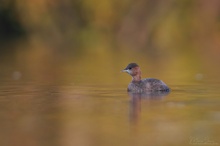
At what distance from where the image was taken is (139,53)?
103 ft

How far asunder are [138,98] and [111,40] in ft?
86.4

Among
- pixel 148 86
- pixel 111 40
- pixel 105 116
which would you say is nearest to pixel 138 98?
pixel 148 86

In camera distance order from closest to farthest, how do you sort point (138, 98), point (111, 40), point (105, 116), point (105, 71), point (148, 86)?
point (105, 116) < point (138, 98) < point (148, 86) < point (105, 71) < point (111, 40)

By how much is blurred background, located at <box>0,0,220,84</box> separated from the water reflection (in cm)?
371

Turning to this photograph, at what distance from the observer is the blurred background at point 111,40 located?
75.4ft

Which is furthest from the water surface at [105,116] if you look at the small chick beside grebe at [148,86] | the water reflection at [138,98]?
the small chick beside grebe at [148,86]

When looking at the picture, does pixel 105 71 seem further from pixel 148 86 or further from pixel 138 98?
pixel 138 98

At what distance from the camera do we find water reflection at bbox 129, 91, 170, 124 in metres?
13.0

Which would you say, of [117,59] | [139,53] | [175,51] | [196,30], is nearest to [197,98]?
[117,59]

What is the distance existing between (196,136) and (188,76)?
9476 mm

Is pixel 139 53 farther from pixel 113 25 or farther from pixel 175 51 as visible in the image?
pixel 113 25

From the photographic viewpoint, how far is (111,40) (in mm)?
41531

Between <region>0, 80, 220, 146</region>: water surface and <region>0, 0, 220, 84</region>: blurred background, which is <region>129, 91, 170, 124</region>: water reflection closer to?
<region>0, 80, 220, 146</region>: water surface

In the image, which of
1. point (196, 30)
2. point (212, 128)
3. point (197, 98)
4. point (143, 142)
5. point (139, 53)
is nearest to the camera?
point (143, 142)
